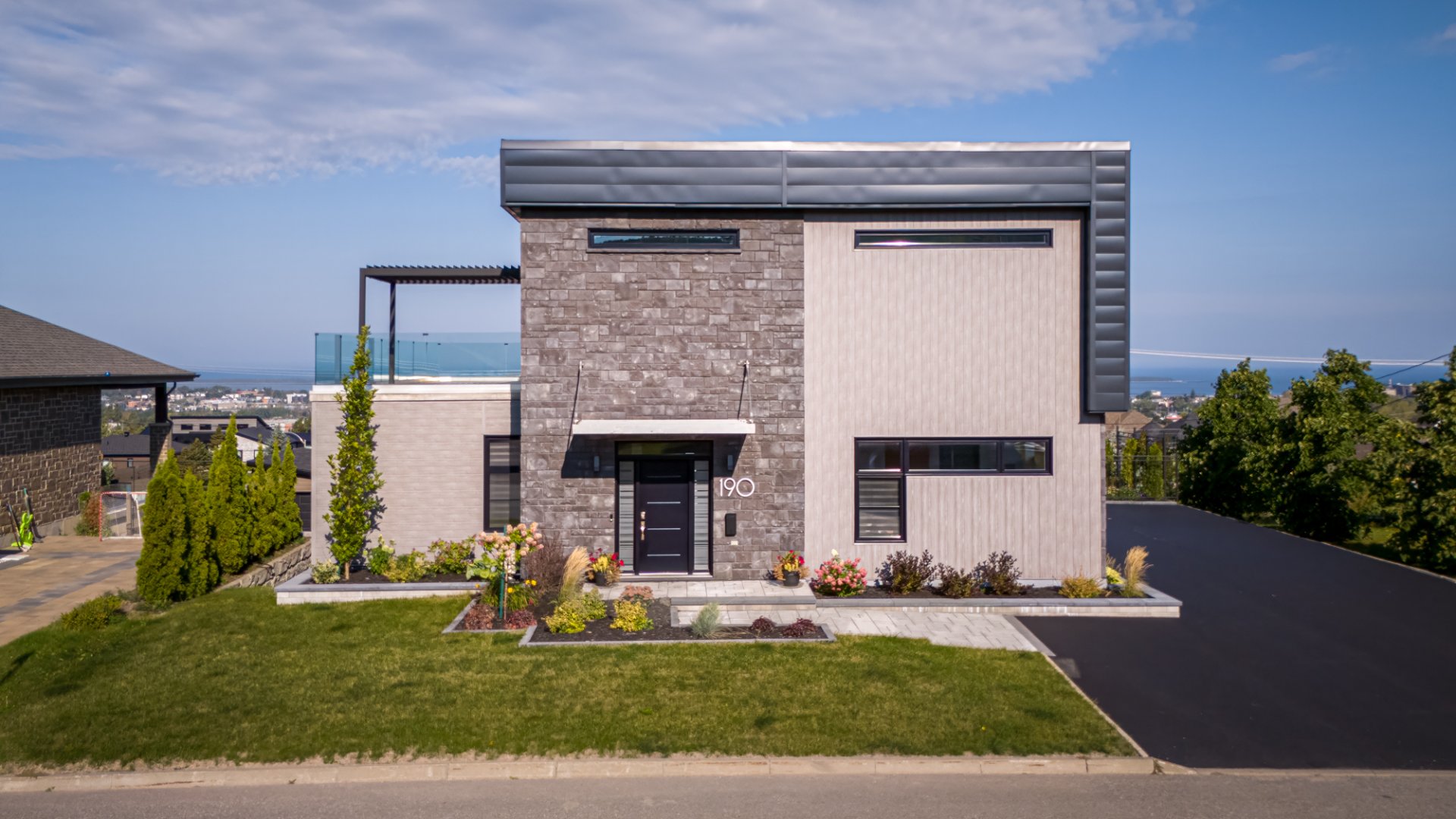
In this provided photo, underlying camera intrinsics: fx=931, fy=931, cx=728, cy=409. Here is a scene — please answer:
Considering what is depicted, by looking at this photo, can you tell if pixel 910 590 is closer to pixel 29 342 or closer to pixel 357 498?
pixel 357 498

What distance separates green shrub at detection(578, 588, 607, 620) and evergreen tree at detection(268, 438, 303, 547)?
923 cm

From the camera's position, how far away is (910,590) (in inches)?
547

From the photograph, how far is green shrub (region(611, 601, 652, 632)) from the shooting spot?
1184cm

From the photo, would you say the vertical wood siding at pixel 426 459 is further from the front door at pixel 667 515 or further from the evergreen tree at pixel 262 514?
the evergreen tree at pixel 262 514

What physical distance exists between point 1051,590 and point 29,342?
77.7ft

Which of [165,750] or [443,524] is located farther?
[443,524]

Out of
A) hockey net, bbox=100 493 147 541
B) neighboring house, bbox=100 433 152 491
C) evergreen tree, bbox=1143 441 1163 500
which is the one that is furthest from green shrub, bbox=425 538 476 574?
neighboring house, bbox=100 433 152 491

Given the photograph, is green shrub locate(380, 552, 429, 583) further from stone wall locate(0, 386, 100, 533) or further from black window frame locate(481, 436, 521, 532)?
stone wall locate(0, 386, 100, 533)

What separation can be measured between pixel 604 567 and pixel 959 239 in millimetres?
7480

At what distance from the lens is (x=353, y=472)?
571 inches

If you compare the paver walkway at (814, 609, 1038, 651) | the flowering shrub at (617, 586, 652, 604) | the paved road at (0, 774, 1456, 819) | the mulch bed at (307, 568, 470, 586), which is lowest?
the paved road at (0, 774, 1456, 819)

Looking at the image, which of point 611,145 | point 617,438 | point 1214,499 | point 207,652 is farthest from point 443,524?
point 1214,499

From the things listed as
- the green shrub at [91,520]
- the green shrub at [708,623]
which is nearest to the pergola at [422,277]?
the green shrub at [708,623]

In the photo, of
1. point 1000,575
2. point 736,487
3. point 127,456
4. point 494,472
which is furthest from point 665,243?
point 127,456
